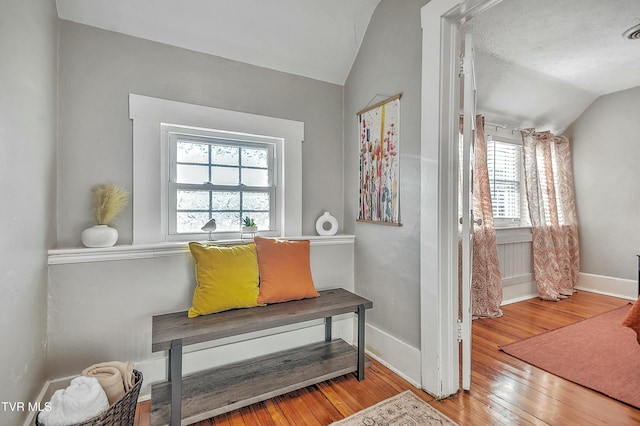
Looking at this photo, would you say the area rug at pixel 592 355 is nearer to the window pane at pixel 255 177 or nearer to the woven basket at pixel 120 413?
the window pane at pixel 255 177

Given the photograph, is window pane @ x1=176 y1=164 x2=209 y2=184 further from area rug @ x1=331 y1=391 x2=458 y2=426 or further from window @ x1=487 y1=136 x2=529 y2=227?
window @ x1=487 y1=136 x2=529 y2=227

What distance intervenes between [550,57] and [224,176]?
331 cm

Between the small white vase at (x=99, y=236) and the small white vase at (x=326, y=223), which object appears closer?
the small white vase at (x=99, y=236)

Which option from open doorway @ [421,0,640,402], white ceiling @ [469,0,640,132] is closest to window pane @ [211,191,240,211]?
open doorway @ [421,0,640,402]

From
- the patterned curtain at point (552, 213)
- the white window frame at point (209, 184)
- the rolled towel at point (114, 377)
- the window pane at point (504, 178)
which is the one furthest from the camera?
the patterned curtain at point (552, 213)

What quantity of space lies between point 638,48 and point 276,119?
3.55 metres

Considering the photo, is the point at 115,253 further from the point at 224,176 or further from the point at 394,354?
the point at 394,354

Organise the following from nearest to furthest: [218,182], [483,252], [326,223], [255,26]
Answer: [255,26] < [218,182] < [326,223] < [483,252]

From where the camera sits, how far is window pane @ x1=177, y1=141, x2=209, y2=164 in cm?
217

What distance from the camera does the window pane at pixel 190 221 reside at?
2.15 metres

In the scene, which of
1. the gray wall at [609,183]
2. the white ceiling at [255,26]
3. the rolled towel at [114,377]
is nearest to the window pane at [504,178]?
the gray wall at [609,183]

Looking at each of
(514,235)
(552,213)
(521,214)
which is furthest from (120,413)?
(552,213)

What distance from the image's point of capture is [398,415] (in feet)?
5.40

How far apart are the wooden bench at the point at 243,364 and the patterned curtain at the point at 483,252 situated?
5.94 ft
